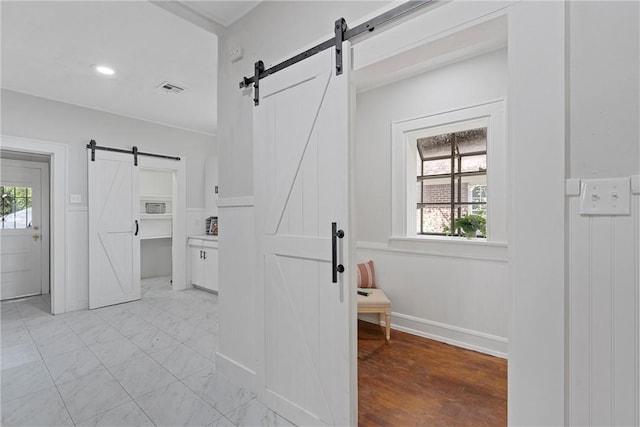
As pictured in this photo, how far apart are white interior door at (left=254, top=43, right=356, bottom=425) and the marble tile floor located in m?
0.37

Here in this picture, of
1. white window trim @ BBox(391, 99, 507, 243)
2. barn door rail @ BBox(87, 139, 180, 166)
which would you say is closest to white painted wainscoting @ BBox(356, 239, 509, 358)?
white window trim @ BBox(391, 99, 507, 243)

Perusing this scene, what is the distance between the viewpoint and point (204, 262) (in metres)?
4.90

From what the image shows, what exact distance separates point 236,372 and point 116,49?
2877 millimetres

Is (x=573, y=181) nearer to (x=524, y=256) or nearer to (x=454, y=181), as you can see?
(x=524, y=256)

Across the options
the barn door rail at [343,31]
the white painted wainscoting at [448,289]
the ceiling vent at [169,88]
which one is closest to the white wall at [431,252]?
the white painted wainscoting at [448,289]

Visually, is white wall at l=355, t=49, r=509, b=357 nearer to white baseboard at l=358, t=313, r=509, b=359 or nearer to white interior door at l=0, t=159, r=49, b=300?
white baseboard at l=358, t=313, r=509, b=359

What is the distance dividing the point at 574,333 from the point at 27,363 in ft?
12.1

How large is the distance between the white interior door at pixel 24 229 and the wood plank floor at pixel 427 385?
5.23 metres

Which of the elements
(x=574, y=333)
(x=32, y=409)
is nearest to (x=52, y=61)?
(x=32, y=409)

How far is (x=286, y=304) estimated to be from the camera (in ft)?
6.03

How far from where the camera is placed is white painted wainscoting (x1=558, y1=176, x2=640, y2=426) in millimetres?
992

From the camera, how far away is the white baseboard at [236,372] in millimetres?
2156

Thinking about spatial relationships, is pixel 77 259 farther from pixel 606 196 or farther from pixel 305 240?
pixel 606 196

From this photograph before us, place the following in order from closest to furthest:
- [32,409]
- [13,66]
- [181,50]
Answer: [32,409] → [181,50] → [13,66]
